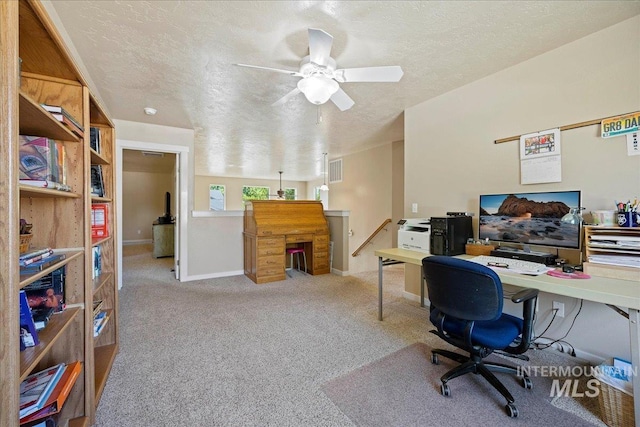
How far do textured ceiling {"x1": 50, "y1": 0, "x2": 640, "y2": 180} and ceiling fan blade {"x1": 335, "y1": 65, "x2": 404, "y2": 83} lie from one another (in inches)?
9.5

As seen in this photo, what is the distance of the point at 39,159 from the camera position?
45.6 inches

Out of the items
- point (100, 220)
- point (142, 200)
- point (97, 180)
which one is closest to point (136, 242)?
point (142, 200)

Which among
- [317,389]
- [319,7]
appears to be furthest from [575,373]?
[319,7]

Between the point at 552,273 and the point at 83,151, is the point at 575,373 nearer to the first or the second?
the point at 552,273

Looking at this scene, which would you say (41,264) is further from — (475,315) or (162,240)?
(162,240)

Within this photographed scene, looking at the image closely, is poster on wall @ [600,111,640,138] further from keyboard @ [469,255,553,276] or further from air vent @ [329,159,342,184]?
air vent @ [329,159,342,184]

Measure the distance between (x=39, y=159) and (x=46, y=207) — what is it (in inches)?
13.8

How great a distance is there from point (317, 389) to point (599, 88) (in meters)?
2.90

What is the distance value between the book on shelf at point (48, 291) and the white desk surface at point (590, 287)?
2.53 m

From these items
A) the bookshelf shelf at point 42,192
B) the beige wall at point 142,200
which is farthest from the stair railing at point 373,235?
the beige wall at point 142,200

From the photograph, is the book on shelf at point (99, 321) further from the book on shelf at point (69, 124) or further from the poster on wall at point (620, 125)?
the poster on wall at point (620, 125)

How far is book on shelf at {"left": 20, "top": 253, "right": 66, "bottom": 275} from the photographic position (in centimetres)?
105

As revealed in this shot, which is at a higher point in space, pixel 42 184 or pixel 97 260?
pixel 42 184

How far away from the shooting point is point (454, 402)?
1.59 meters
